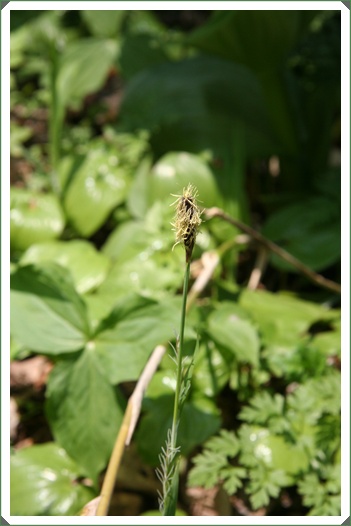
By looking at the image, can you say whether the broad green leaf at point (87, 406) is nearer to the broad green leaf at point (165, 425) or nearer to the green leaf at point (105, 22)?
the broad green leaf at point (165, 425)

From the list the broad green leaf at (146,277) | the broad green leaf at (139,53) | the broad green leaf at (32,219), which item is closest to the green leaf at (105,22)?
the broad green leaf at (139,53)

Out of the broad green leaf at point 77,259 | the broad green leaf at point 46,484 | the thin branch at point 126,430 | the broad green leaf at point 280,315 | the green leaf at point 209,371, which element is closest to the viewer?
the thin branch at point 126,430

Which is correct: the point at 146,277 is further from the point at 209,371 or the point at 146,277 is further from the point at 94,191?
the point at 94,191

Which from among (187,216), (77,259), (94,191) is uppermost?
(94,191)

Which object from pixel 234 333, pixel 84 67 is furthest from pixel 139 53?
pixel 234 333

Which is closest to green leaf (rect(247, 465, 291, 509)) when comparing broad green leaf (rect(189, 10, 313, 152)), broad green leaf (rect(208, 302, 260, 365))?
broad green leaf (rect(208, 302, 260, 365))

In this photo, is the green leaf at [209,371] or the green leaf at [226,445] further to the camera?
the green leaf at [209,371]
